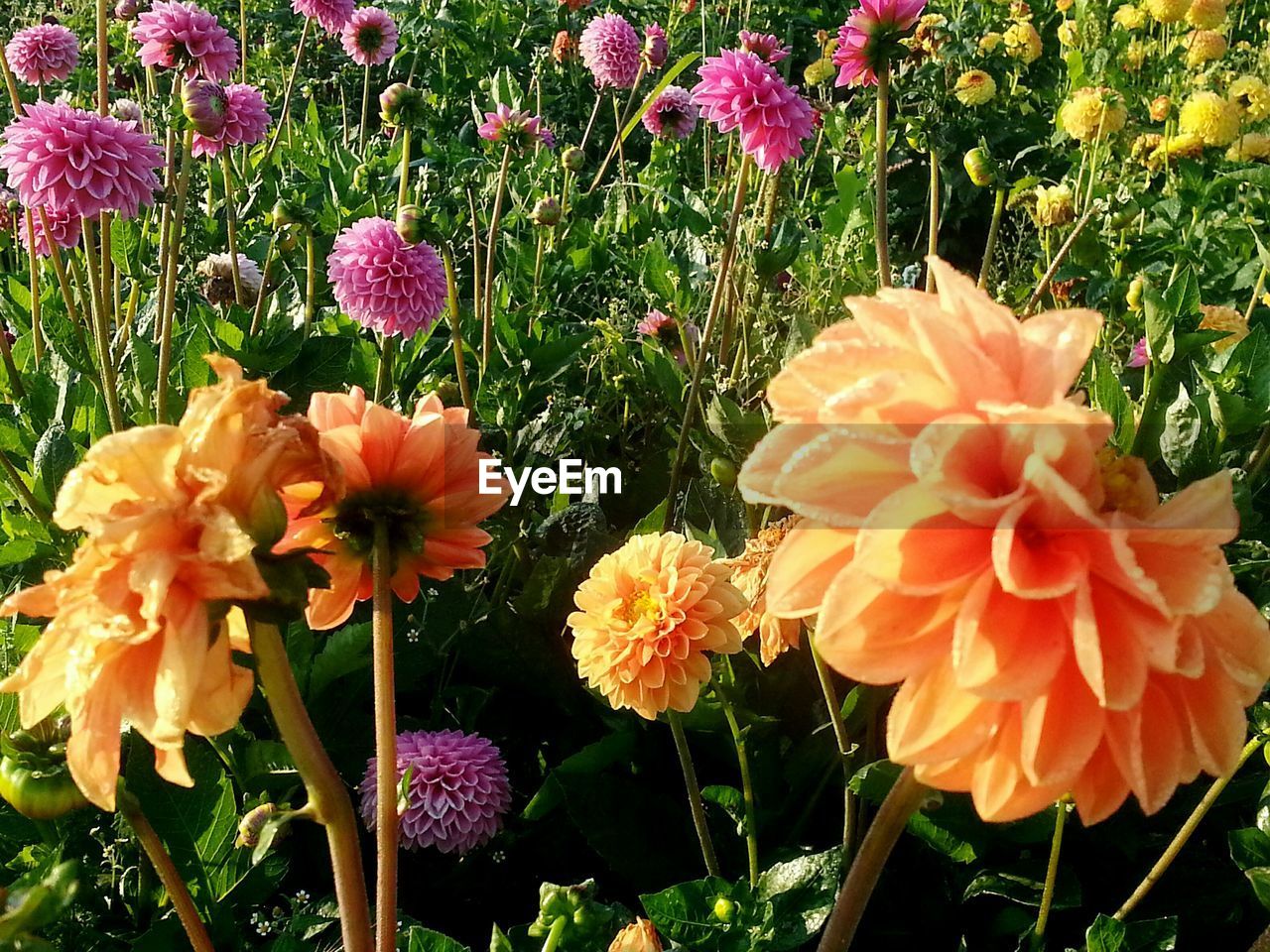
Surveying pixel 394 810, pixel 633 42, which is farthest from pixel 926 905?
pixel 633 42

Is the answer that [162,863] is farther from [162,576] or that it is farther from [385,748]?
[162,576]

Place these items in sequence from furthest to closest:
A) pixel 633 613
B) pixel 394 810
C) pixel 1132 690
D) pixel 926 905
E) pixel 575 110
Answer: pixel 575 110
pixel 926 905
pixel 633 613
pixel 394 810
pixel 1132 690

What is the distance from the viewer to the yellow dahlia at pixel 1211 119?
125 inches

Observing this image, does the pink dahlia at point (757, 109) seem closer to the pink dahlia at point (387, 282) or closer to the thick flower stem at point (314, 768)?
the pink dahlia at point (387, 282)

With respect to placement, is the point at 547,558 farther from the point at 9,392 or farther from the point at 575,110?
the point at 575,110

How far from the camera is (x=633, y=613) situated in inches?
45.5

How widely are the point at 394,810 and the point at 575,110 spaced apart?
4.81 metres

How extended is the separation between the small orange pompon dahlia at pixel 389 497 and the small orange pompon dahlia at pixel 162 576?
156 mm

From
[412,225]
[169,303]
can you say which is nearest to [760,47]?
[412,225]

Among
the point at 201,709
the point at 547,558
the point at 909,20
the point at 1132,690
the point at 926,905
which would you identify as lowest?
the point at 926,905

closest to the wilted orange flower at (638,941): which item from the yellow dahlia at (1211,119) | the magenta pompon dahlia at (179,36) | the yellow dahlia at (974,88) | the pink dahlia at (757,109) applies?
the pink dahlia at (757,109)

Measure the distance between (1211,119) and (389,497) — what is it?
3126 millimetres

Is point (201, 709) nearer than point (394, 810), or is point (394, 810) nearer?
point (201, 709)

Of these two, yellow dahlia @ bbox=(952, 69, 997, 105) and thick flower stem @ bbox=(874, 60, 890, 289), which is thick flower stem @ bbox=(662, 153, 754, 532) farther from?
yellow dahlia @ bbox=(952, 69, 997, 105)
